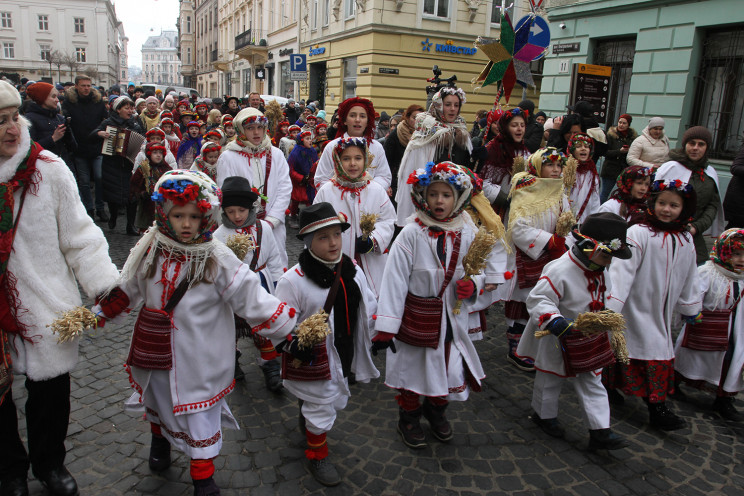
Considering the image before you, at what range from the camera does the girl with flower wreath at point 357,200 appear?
14.9ft

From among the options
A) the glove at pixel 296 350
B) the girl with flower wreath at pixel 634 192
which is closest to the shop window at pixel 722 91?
the girl with flower wreath at pixel 634 192

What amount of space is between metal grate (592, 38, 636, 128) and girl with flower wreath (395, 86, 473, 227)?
8409mm

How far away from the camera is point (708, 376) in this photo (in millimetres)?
4238

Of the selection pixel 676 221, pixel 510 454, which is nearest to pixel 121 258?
pixel 510 454

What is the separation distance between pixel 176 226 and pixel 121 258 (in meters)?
5.59

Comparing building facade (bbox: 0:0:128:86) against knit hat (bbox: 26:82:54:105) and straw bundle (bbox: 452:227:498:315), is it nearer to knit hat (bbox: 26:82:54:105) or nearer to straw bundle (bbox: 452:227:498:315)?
knit hat (bbox: 26:82:54:105)

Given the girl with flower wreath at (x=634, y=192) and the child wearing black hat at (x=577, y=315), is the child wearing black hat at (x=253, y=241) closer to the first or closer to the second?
the child wearing black hat at (x=577, y=315)

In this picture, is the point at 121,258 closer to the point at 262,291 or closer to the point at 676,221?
the point at 262,291

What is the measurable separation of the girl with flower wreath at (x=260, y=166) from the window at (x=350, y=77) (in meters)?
19.4

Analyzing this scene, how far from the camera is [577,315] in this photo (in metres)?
3.58

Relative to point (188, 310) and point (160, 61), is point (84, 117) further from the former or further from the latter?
point (160, 61)

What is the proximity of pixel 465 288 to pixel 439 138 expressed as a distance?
2509mm

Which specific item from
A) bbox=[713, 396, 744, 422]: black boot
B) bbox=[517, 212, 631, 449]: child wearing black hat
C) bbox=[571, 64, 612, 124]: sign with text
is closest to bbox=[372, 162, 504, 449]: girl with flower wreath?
bbox=[517, 212, 631, 449]: child wearing black hat

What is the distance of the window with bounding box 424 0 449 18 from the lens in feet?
72.8
